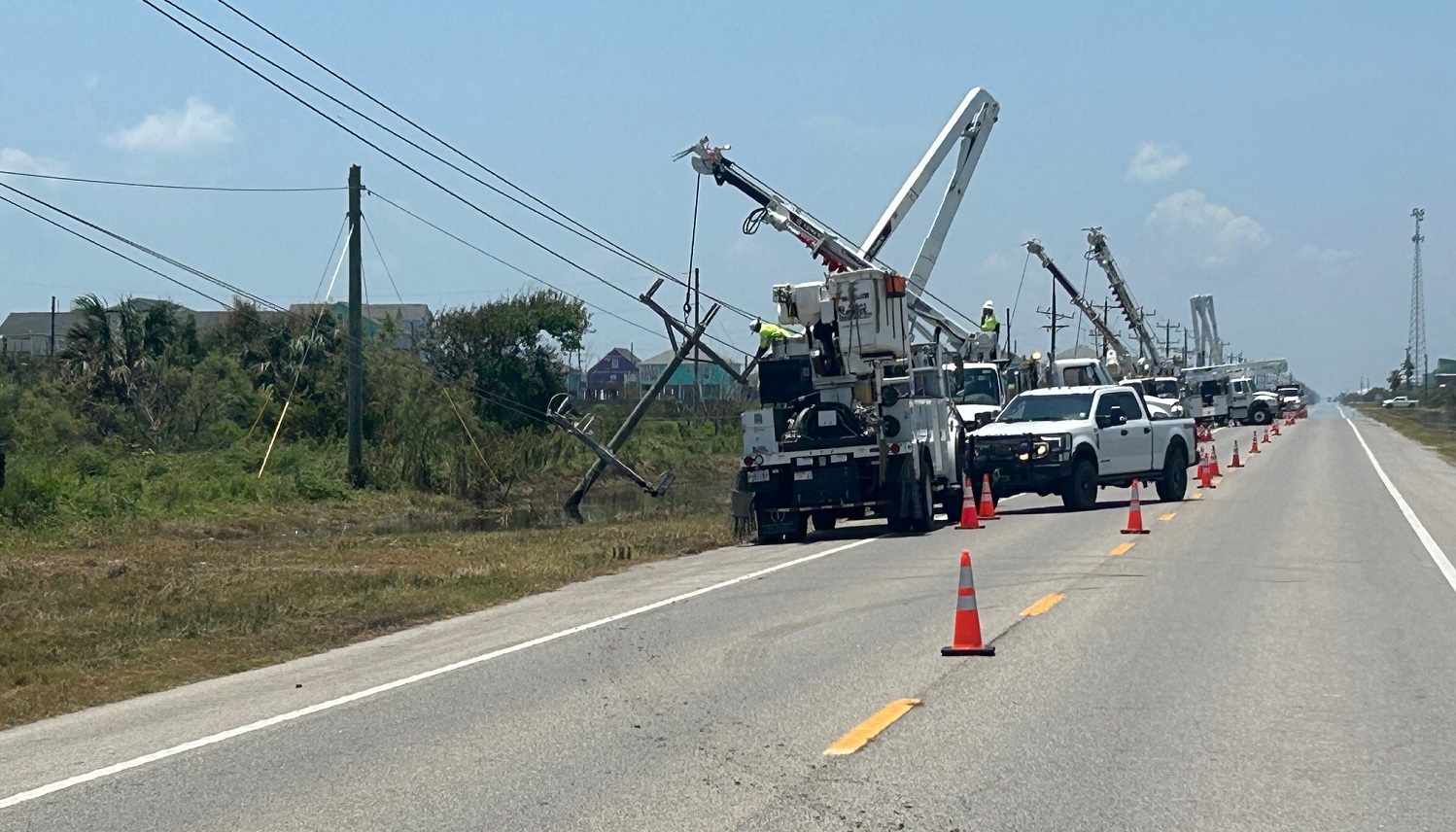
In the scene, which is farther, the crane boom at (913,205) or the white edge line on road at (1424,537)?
the crane boom at (913,205)

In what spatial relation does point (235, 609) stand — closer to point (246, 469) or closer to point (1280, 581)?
point (1280, 581)

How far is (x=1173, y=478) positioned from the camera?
29.8 m

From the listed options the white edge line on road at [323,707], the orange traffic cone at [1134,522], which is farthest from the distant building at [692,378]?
the white edge line on road at [323,707]

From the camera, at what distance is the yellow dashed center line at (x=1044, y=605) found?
14.1 metres

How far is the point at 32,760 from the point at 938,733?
5.15m

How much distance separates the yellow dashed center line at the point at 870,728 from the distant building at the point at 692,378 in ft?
106

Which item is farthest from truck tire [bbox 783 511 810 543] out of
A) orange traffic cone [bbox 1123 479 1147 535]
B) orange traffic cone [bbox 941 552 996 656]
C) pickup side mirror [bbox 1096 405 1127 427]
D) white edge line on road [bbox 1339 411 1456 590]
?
orange traffic cone [bbox 941 552 996 656]

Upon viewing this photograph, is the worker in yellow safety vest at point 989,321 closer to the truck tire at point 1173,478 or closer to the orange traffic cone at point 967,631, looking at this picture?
the truck tire at point 1173,478

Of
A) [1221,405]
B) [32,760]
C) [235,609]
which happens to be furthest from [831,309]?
[1221,405]

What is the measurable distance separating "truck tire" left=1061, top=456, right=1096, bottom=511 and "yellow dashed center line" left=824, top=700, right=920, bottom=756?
18368mm

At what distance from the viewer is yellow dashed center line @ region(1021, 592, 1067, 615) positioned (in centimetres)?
1412

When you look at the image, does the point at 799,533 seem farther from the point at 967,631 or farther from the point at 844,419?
the point at 967,631

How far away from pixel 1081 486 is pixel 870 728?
19375 millimetres

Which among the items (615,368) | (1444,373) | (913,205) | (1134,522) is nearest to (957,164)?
(913,205)
